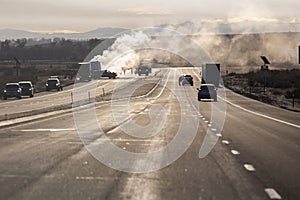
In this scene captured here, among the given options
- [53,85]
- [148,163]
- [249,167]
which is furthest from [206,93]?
[249,167]

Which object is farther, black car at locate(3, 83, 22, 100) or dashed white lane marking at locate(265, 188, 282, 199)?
black car at locate(3, 83, 22, 100)

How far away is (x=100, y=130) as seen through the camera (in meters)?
25.9

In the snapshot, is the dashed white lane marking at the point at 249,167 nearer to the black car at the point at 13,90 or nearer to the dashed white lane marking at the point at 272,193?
the dashed white lane marking at the point at 272,193

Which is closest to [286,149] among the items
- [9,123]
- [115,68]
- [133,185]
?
[133,185]

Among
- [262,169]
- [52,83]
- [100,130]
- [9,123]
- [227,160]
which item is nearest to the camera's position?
[262,169]

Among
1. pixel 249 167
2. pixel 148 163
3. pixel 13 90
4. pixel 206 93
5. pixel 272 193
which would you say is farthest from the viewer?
pixel 13 90

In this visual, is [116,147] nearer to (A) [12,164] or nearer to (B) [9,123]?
(A) [12,164]

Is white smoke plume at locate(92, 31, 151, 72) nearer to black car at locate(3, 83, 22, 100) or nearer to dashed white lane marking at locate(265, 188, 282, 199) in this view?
black car at locate(3, 83, 22, 100)

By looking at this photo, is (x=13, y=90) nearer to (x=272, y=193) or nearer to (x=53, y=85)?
(x=53, y=85)

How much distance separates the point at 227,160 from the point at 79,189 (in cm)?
545

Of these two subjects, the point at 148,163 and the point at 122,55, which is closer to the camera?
the point at 148,163

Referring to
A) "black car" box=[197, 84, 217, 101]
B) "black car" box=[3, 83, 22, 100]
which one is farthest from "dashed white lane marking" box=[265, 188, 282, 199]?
"black car" box=[3, 83, 22, 100]

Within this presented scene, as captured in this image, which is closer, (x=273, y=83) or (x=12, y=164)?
(x=12, y=164)

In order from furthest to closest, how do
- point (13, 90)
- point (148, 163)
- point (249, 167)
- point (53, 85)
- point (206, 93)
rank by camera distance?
point (53, 85) → point (13, 90) → point (206, 93) → point (148, 163) → point (249, 167)
